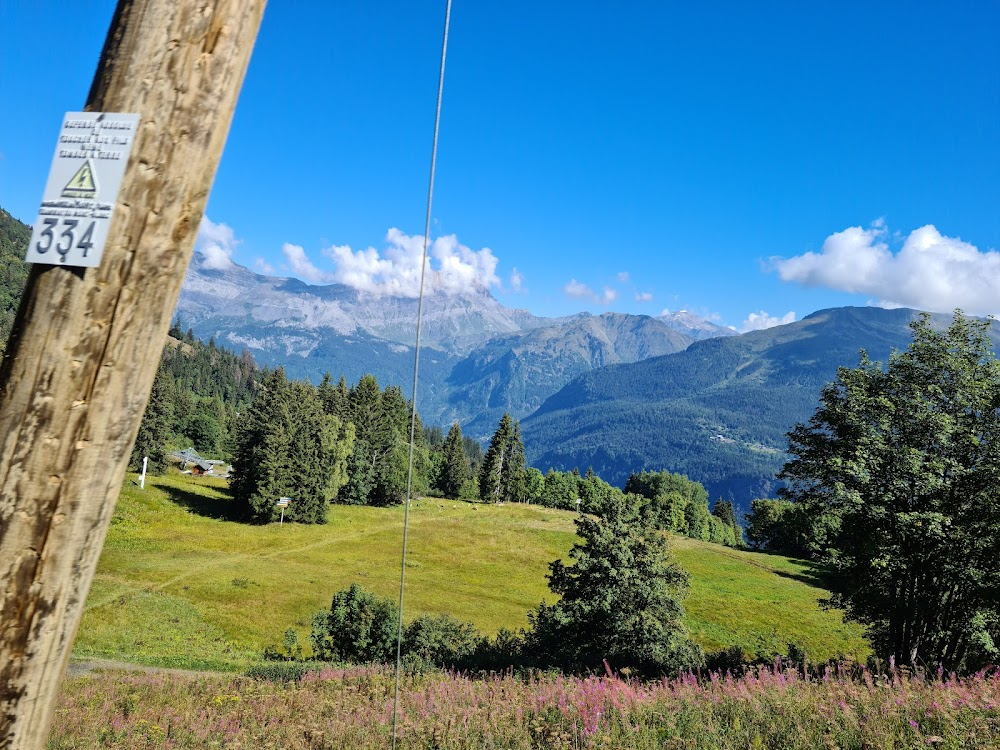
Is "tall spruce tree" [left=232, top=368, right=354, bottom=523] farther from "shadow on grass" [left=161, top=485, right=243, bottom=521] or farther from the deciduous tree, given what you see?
the deciduous tree

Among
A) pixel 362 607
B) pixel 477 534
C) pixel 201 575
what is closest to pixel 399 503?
pixel 477 534

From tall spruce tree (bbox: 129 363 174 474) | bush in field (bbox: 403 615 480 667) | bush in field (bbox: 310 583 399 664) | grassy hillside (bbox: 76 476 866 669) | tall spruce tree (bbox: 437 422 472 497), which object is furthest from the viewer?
tall spruce tree (bbox: 437 422 472 497)

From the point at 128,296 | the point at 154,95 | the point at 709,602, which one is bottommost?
the point at 709,602

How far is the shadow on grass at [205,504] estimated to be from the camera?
205 feet

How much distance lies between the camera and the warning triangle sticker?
6.34ft

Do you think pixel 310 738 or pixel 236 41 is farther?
pixel 310 738

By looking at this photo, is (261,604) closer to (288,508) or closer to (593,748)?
(288,508)

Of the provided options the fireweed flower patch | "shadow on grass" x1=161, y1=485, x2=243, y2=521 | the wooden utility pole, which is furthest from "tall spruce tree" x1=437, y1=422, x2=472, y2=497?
the wooden utility pole

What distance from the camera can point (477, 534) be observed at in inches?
2793

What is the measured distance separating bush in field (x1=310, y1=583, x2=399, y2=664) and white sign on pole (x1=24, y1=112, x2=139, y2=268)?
71.0ft

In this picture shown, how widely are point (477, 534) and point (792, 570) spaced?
4056 cm

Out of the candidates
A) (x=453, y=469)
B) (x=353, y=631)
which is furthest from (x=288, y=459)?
(x=353, y=631)

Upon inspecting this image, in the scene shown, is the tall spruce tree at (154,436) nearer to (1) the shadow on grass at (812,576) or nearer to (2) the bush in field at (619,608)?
(2) the bush in field at (619,608)

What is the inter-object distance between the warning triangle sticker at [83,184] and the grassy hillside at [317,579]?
917 inches
